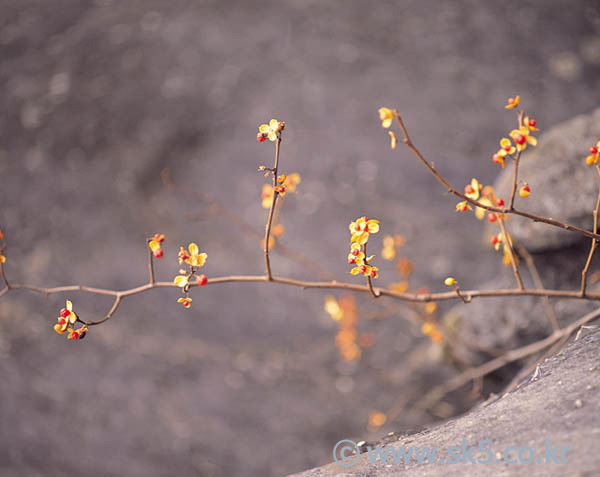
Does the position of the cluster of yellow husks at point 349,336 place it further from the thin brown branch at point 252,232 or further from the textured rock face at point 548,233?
the textured rock face at point 548,233

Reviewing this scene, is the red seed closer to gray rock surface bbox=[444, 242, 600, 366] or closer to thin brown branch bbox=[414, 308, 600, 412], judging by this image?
thin brown branch bbox=[414, 308, 600, 412]

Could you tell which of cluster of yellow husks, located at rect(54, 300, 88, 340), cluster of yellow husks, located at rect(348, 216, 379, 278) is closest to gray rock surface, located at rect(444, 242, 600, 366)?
cluster of yellow husks, located at rect(348, 216, 379, 278)

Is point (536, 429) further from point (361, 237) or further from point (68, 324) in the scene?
point (68, 324)

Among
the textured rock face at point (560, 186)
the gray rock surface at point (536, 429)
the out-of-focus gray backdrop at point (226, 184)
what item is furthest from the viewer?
the out-of-focus gray backdrop at point (226, 184)

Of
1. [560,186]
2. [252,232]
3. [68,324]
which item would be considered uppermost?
[252,232]
